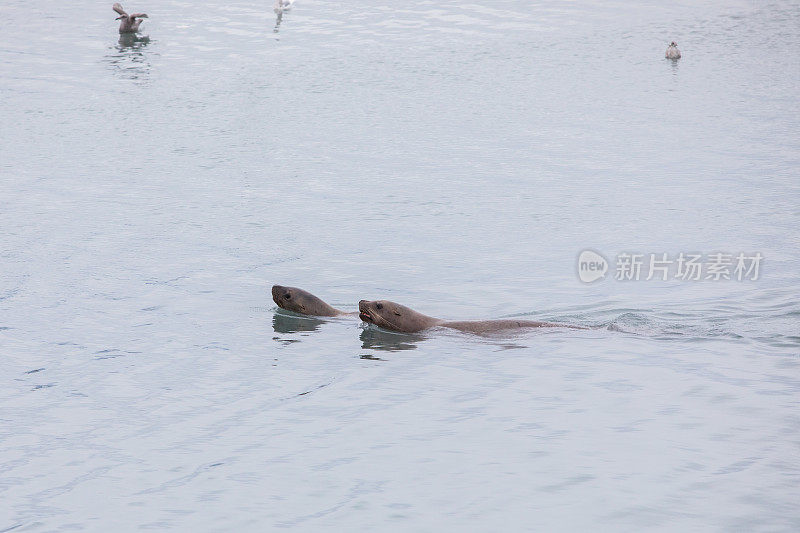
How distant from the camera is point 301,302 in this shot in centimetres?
1329

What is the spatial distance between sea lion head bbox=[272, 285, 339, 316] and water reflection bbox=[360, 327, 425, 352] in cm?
70

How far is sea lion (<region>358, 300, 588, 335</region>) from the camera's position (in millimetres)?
12406

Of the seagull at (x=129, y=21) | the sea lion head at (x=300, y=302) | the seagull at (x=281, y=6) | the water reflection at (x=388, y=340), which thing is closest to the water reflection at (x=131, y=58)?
the seagull at (x=129, y=21)

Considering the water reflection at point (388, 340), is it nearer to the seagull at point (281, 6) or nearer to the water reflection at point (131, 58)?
the water reflection at point (131, 58)

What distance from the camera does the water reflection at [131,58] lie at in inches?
1157

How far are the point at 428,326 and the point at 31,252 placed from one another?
21.2 feet

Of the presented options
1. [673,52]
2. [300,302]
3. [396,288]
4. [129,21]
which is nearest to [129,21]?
[129,21]

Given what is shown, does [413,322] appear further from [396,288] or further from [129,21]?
[129,21]

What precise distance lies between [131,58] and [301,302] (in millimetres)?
20358

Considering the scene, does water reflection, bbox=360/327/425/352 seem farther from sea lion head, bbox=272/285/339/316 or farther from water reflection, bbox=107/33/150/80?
water reflection, bbox=107/33/150/80

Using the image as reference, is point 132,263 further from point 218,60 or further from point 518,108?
point 218,60

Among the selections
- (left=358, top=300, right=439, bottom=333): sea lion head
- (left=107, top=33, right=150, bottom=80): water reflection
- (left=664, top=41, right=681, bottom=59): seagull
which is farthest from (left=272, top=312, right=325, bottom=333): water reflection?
(left=664, top=41, right=681, bottom=59): seagull

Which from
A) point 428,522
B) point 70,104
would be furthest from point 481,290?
point 70,104

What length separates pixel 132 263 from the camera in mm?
15383
